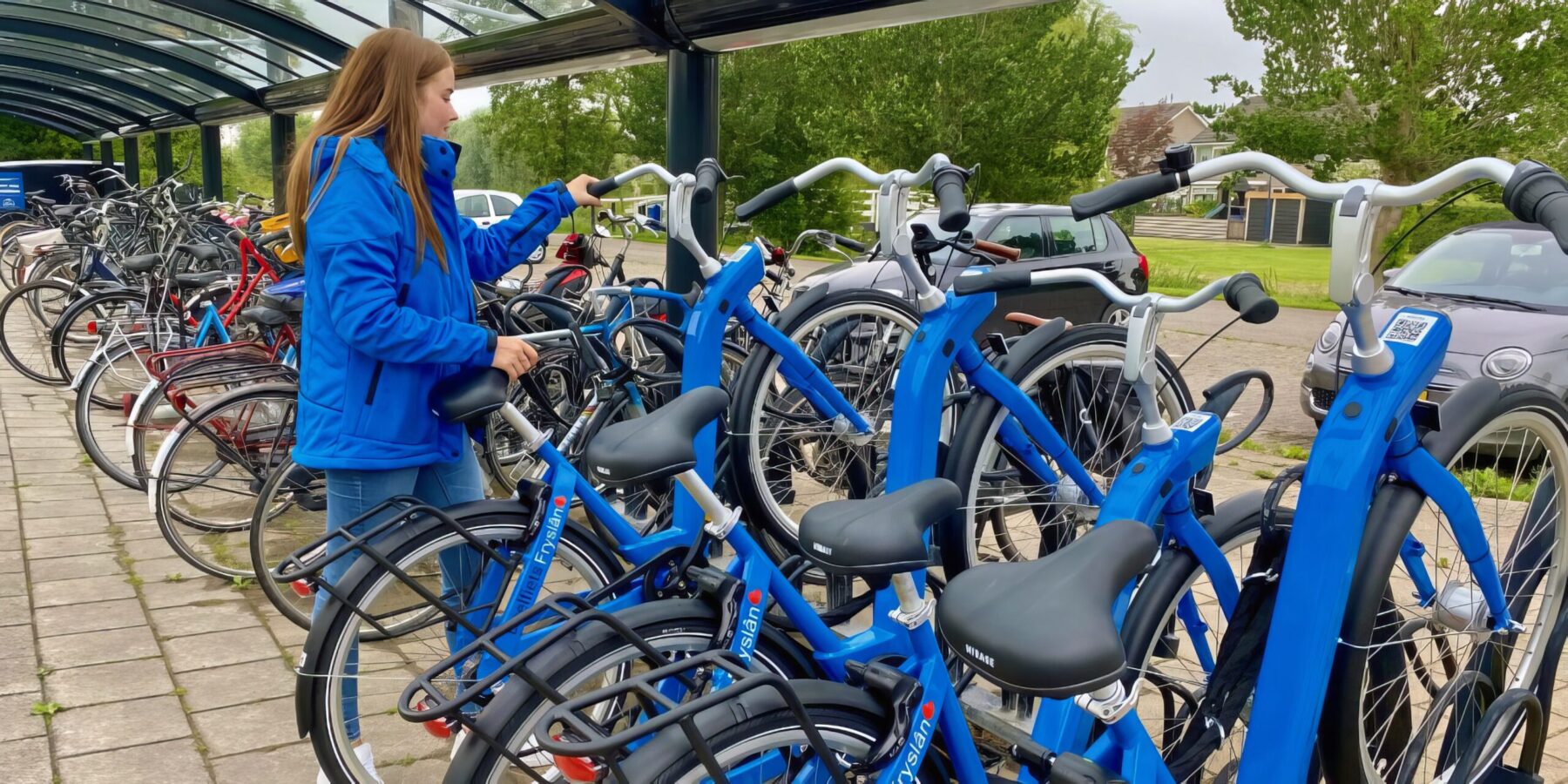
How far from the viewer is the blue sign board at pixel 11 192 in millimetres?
22484

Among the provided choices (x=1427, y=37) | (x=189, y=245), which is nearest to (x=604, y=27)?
(x=189, y=245)

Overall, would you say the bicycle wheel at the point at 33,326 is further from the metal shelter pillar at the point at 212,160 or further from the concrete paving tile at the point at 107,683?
the metal shelter pillar at the point at 212,160

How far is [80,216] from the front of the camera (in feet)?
28.8

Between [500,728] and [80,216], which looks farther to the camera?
[80,216]

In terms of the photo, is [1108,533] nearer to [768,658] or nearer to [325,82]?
[768,658]

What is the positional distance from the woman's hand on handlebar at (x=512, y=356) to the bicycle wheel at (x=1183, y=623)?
1.40 m

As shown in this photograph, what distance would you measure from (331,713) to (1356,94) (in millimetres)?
19505

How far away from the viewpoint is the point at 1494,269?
23.4 ft

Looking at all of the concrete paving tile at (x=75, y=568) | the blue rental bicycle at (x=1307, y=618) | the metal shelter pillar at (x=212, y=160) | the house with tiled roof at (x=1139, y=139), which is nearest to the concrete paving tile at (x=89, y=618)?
the concrete paving tile at (x=75, y=568)

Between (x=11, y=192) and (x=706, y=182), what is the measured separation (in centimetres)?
2529

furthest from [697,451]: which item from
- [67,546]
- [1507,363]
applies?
[1507,363]

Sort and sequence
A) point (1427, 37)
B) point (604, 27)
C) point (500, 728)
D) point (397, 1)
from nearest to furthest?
point (500, 728) < point (604, 27) < point (397, 1) < point (1427, 37)

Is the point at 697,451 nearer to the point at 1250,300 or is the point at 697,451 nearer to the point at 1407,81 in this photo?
the point at 1250,300

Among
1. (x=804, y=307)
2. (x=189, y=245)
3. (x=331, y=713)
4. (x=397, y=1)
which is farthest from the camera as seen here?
(x=397, y=1)
